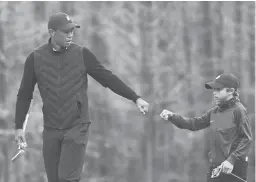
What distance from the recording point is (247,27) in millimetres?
12727

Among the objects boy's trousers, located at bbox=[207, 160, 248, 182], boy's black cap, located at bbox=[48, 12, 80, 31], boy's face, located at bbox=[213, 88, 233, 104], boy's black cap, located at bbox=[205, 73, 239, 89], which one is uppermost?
boy's black cap, located at bbox=[48, 12, 80, 31]

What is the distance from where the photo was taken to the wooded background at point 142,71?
476 inches

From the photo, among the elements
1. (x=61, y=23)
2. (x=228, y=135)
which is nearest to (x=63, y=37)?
(x=61, y=23)

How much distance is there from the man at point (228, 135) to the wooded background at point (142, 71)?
267 inches

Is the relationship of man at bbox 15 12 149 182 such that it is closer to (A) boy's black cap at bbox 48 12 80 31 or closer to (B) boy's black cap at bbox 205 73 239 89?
(A) boy's black cap at bbox 48 12 80 31

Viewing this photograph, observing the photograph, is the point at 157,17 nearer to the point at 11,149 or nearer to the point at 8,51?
the point at 8,51

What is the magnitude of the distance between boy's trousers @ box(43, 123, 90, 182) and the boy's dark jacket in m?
1.36

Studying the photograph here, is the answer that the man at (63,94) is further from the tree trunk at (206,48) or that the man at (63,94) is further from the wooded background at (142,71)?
the tree trunk at (206,48)

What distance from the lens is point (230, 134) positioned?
5.16 m

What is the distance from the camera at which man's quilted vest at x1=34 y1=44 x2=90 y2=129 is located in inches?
177

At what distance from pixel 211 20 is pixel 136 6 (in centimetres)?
181

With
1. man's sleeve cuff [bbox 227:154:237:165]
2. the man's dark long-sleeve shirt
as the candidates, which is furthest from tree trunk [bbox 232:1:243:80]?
the man's dark long-sleeve shirt

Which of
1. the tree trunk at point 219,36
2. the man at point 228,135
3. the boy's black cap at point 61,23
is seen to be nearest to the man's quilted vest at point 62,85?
the boy's black cap at point 61,23

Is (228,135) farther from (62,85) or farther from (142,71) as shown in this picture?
(142,71)
